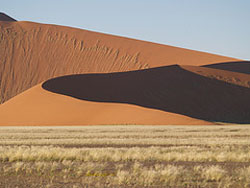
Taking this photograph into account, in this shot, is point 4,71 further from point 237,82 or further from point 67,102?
point 237,82

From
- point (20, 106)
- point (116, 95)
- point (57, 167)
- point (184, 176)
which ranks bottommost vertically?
point (20, 106)

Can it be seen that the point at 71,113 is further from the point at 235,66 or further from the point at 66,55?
the point at 235,66

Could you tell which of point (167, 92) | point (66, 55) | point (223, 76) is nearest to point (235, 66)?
point (223, 76)

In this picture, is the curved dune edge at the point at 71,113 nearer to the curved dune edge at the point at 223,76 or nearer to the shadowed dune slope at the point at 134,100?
the shadowed dune slope at the point at 134,100

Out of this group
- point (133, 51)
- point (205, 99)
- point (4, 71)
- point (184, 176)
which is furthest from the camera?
point (133, 51)

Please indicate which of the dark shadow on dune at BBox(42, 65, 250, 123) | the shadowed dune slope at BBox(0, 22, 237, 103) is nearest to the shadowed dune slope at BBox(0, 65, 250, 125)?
the dark shadow on dune at BBox(42, 65, 250, 123)

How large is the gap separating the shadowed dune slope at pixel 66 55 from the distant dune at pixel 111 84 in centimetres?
18

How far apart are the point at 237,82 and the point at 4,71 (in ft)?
140

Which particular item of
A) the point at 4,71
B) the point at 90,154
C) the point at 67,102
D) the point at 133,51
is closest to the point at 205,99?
the point at 67,102

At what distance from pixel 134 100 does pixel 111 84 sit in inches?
210

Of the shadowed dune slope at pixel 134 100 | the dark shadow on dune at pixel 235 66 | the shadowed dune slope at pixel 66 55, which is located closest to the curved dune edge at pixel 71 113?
the shadowed dune slope at pixel 134 100

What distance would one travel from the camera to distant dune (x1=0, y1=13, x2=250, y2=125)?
5853 centimetres

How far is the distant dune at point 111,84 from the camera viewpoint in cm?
5853

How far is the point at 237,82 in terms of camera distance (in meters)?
72.4
